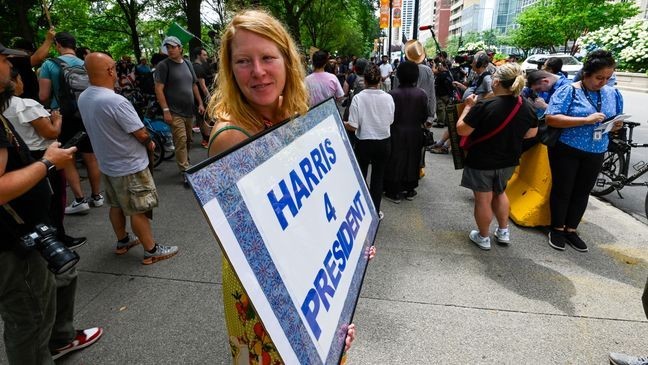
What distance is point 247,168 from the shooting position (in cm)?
75

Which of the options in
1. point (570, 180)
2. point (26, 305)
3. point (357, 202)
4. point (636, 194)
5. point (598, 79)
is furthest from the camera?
point (636, 194)

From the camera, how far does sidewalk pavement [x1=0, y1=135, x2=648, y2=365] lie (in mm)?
2359

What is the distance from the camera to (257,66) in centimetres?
111

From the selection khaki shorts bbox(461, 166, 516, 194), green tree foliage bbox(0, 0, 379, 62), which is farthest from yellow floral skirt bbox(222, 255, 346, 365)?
green tree foliage bbox(0, 0, 379, 62)

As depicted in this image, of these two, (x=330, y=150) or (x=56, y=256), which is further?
(x=56, y=256)

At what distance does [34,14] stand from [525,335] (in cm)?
→ 3004

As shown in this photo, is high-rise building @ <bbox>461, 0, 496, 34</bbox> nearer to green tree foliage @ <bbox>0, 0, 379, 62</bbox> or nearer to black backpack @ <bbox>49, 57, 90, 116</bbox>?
green tree foliage @ <bbox>0, 0, 379, 62</bbox>

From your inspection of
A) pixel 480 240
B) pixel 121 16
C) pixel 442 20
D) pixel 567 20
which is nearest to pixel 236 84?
pixel 480 240

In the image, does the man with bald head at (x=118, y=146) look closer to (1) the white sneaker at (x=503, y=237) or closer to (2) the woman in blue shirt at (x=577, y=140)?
(1) the white sneaker at (x=503, y=237)

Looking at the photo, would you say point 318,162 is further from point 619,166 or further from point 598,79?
point 619,166

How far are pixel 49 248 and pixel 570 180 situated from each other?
4.20m

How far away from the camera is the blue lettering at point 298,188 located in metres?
0.92

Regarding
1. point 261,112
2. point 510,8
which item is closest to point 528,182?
point 261,112

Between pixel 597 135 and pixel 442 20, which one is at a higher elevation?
pixel 442 20
